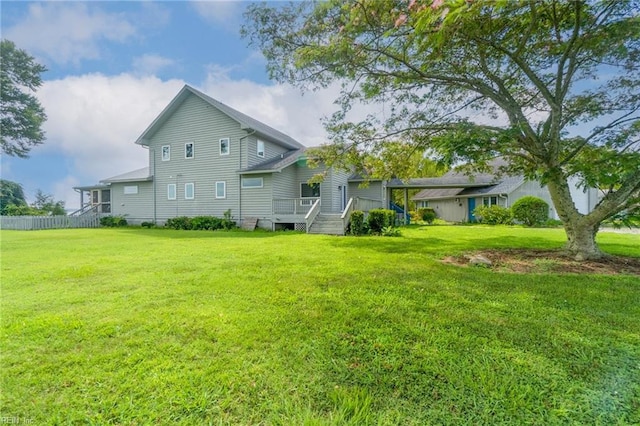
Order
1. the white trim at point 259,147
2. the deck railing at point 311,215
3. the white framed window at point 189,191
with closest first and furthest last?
1. the deck railing at point 311,215
2. the white trim at point 259,147
3. the white framed window at point 189,191

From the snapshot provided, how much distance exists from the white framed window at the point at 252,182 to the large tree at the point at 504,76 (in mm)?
8400

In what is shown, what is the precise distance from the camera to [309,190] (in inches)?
701

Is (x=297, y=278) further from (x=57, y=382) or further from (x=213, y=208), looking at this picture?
(x=213, y=208)

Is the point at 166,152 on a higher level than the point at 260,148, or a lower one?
higher

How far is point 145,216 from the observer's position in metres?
19.6

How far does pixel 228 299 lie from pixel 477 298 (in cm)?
360

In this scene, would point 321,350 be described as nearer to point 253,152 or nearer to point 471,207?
point 253,152

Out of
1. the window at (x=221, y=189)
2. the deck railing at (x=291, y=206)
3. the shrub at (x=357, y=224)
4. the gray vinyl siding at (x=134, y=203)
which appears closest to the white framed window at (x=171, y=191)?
the gray vinyl siding at (x=134, y=203)

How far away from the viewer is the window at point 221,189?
17266 millimetres

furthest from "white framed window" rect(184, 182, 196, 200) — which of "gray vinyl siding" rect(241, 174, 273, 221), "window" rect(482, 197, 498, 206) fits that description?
"window" rect(482, 197, 498, 206)

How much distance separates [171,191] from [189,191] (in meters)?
1.48

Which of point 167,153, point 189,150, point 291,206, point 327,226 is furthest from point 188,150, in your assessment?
point 327,226

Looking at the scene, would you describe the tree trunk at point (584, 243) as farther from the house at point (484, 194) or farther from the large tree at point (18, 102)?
the large tree at point (18, 102)

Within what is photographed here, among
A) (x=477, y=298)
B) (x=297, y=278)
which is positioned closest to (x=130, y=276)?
(x=297, y=278)
